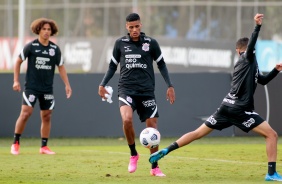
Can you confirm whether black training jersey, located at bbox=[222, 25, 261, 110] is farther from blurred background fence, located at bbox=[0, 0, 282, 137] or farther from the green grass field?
blurred background fence, located at bbox=[0, 0, 282, 137]

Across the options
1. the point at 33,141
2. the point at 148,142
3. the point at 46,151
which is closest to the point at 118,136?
the point at 33,141

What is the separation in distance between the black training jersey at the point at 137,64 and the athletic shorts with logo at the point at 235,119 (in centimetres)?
105

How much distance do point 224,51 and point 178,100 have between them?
17408 mm

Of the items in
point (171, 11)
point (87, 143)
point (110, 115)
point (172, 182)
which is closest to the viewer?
point (172, 182)

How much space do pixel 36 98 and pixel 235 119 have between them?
5.51 metres

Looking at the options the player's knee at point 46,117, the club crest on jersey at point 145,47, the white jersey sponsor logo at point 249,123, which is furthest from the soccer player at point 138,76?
the player's knee at point 46,117

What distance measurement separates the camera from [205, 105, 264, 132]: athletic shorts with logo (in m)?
12.4

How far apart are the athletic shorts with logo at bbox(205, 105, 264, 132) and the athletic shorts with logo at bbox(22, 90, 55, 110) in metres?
5.03

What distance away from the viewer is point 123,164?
48.4 feet

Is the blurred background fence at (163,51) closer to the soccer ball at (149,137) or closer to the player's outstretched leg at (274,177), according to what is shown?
the soccer ball at (149,137)

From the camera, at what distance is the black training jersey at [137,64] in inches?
509

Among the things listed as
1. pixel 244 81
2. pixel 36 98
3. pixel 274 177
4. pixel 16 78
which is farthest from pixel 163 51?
pixel 274 177

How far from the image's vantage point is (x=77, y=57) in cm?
4497

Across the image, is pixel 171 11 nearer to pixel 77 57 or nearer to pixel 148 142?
pixel 77 57
